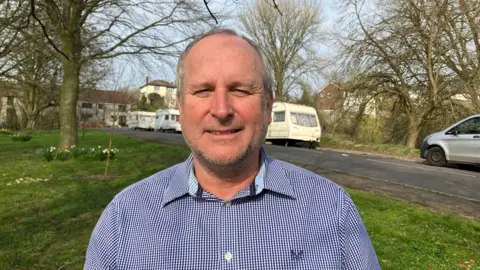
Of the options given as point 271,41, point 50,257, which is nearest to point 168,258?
point 50,257

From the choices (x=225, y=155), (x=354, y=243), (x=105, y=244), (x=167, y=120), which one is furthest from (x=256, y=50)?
(x=167, y=120)

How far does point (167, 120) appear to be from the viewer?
44.7 metres

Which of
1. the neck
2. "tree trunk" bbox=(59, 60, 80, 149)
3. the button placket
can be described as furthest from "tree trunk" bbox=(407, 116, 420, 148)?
the button placket

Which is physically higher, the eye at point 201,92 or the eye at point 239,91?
the eye at point 239,91

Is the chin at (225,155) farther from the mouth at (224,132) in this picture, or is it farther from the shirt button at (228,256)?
the shirt button at (228,256)

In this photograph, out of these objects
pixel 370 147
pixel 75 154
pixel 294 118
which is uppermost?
pixel 294 118

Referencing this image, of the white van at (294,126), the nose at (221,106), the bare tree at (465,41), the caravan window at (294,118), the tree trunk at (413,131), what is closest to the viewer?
the nose at (221,106)

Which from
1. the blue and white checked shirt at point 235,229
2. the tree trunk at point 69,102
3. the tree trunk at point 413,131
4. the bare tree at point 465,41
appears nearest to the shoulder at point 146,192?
the blue and white checked shirt at point 235,229

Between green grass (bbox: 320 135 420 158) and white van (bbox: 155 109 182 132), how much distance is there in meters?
21.0

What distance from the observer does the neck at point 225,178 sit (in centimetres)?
158

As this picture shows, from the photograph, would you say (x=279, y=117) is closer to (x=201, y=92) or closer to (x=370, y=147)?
(x=370, y=147)

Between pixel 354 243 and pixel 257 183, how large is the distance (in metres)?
0.44

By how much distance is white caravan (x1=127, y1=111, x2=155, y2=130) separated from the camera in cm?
5209

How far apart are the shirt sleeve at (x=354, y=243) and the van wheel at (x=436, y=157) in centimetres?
1395
